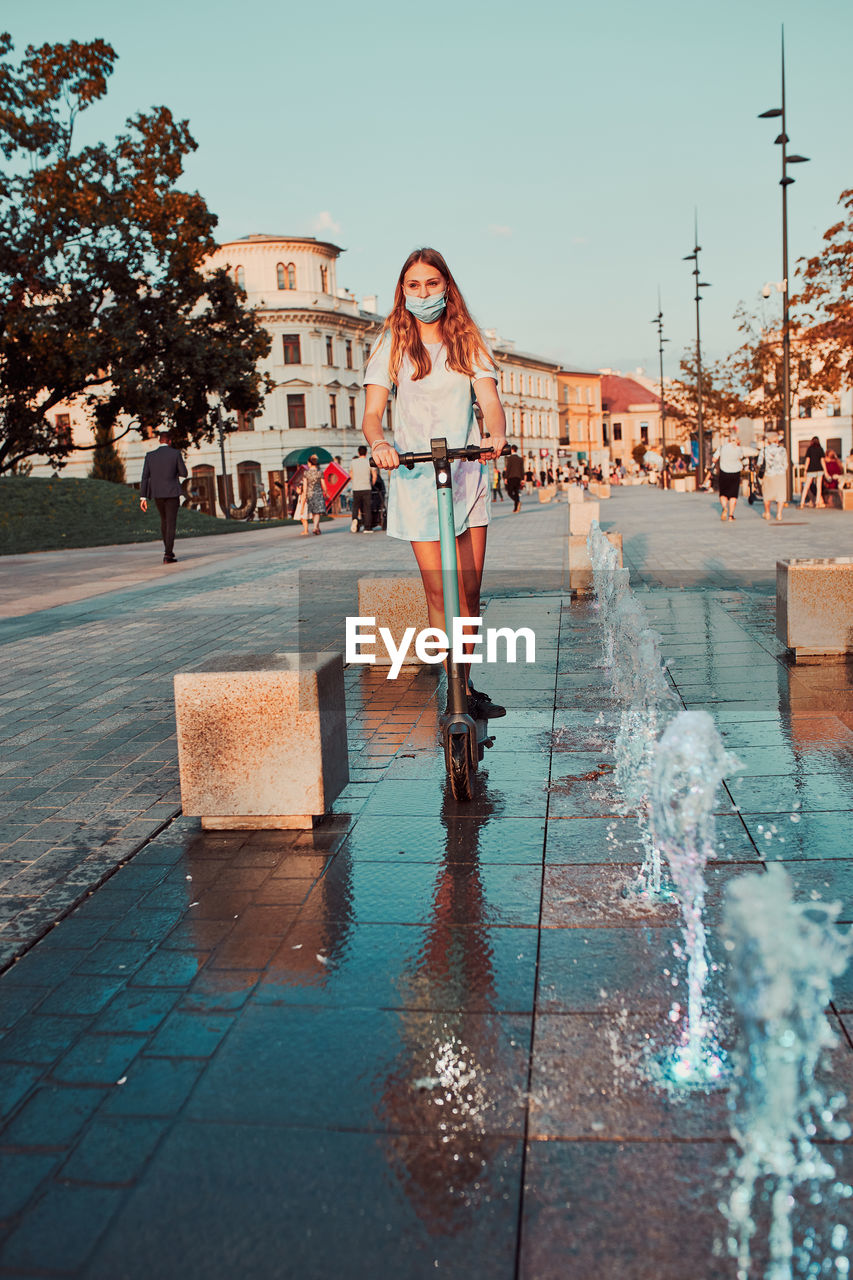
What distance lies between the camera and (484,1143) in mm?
2262

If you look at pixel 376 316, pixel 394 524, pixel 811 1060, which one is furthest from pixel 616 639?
pixel 376 316

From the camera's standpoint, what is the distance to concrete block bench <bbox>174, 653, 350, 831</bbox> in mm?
4289

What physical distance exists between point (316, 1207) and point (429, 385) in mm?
3538

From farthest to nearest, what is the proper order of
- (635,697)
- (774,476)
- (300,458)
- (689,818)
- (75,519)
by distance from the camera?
(300,458)
(75,519)
(774,476)
(635,697)
(689,818)

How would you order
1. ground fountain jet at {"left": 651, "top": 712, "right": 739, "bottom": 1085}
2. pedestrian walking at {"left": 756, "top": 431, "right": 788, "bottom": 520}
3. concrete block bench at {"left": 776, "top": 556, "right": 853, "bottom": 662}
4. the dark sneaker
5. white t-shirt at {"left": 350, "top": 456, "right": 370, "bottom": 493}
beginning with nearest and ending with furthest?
ground fountain jet at {"left": 651, "top": 712, "right": 739, "bottom": 1085}, the dark sneaker, concrete block bench at {"left": 776, "top": 556, "right": 853, "bottom": 662}, pedestrian walking at {"left": 756, "top": 431, "right": 788, "bottom": 520}, white t-shirt at {"left": 350, "top": 456, "right": 370, "bottom": 493}

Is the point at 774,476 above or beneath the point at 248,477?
beneath

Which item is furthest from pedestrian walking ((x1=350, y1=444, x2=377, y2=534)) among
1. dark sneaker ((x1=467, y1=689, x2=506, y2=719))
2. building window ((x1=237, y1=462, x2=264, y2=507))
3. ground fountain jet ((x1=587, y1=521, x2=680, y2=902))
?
building window ((x1=237, y1=462, x2=264, y2=507))

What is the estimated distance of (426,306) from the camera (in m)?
4.85

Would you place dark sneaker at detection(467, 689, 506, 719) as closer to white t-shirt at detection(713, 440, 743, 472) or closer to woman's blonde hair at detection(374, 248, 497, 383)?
woman's blonde hair at detection(374, 248, 497, 383)

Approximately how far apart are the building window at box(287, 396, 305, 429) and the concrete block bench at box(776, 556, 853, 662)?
6587cm

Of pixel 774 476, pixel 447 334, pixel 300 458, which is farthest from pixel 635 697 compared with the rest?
pixel 300 458

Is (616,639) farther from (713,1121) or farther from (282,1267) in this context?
(282,1267)

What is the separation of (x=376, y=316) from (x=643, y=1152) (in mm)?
83070

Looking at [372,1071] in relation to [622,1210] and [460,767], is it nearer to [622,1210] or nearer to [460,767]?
[622,1210]
